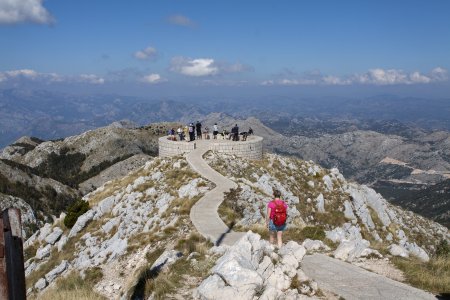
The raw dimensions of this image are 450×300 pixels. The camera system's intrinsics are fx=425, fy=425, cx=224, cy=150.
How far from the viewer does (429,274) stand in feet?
46.0

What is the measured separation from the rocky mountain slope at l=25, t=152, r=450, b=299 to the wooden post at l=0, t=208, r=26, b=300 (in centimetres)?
753

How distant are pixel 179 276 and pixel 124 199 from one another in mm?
24228

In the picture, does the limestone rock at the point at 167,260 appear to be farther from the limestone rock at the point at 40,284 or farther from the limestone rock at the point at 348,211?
the limestone rock at the point at 348,211

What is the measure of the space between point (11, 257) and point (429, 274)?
13224 millimetres

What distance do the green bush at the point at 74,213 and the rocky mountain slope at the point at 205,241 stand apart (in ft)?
2.95

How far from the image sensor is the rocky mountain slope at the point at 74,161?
12562 centimetres

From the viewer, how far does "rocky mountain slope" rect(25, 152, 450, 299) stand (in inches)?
531

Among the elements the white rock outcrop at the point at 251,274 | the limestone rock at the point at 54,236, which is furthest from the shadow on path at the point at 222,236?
the limestone rock at the point at 54,236

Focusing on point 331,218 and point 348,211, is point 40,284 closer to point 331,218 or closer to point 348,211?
point 331,218

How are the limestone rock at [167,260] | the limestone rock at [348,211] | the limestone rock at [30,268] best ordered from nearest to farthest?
the limestone rock at [167,260], the limestone rock at [30,268], the limestone rock at [348,211]

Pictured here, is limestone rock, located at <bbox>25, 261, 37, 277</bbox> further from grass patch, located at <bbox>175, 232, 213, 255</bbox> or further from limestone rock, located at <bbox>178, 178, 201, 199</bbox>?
grass patch, located at <bbox>175, 232, 213, 255</bbox>

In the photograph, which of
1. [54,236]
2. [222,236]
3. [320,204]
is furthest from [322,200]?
[54,236]

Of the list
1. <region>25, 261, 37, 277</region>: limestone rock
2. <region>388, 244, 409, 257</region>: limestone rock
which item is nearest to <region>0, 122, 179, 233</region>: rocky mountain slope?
<region>25, 261, 37, 277</region>: limestone rock

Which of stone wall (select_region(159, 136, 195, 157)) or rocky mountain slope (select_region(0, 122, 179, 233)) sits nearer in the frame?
stone wall (select_region(159, 136, 195, 157))
